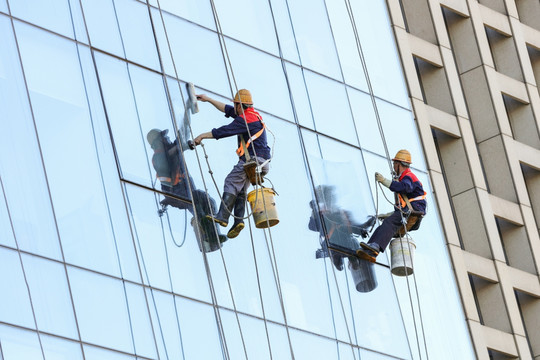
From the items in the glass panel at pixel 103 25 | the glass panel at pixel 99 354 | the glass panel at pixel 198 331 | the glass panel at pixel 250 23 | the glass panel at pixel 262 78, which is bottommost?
the glass panel at pixel 99 354

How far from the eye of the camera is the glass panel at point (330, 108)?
30719mm

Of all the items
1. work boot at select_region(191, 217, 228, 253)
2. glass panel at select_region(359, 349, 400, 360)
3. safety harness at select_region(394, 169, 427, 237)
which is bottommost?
glass panel at select_region(359, 349, 400, 360)

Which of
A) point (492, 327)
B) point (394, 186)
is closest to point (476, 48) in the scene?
point (492, 327)

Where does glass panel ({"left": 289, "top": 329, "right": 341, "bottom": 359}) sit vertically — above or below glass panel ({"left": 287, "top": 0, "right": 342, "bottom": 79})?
below

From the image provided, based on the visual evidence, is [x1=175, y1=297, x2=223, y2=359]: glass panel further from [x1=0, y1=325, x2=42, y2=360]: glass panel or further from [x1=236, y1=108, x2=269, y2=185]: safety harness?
[x1=0, y1=325, x2=42, y2=360]: glass panel

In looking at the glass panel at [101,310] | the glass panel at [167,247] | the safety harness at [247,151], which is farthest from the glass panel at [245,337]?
the glass panel at [101,310]

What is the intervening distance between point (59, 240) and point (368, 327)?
23.9 ft

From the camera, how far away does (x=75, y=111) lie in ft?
82.6

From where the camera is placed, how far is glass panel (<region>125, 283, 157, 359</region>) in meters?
24.2

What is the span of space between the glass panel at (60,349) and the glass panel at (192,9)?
709cm

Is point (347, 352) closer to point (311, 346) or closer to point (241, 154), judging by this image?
point (311, 346)

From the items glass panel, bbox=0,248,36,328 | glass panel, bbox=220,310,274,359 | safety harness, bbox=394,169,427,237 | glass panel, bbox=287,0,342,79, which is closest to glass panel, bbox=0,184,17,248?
glass panel, bbox=0,248,36,328

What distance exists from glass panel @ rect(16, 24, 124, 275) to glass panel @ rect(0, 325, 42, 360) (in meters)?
1.66

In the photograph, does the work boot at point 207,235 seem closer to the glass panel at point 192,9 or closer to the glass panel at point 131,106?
the glass panel at point 131,106
